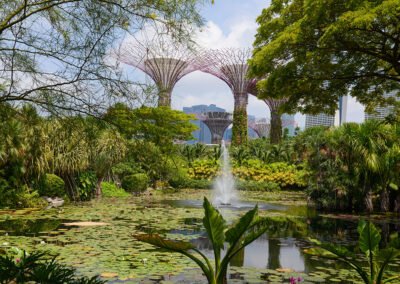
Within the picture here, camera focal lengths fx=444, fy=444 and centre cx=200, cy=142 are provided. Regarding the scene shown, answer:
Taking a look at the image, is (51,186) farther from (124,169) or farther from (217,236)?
(217,236)

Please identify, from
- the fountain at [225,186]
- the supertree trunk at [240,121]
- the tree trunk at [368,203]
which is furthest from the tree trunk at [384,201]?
the supertree trunk at [240,121]

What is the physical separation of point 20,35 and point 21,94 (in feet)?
1.90

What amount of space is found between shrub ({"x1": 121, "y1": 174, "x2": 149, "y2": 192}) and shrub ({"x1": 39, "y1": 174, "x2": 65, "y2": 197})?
204 inches

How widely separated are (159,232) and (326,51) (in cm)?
499

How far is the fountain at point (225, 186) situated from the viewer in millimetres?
18353

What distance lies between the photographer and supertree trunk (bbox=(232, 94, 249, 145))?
38500 millimetres

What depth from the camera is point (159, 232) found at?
30.2 feet

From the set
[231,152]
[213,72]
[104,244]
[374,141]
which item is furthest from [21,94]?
[213,72]

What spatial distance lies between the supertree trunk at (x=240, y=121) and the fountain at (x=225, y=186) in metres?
7.08

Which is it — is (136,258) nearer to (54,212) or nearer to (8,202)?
(54,212)

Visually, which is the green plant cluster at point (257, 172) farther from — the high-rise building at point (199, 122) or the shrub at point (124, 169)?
the shrub at point (124, 169)

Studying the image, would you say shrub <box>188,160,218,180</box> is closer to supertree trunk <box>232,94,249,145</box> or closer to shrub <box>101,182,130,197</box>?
shrub <box>101,182,130,197</box>

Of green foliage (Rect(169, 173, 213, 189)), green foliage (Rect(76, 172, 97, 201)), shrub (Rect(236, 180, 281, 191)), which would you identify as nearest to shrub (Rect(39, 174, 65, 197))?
green foliage (Rect(76, 172, 97, 201))

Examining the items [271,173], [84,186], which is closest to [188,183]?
[271,173]
